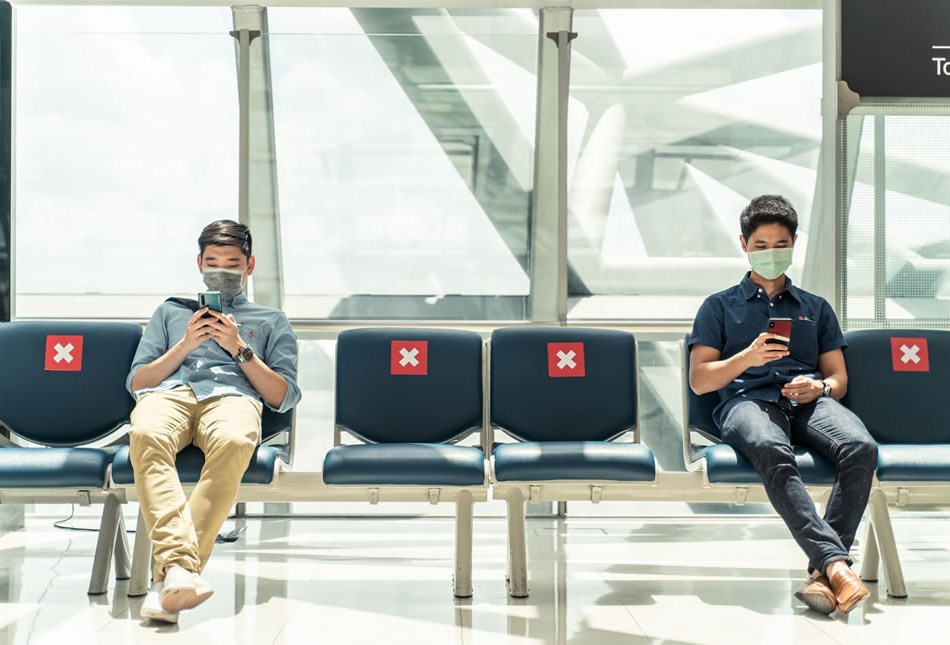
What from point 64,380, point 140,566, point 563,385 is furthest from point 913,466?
point 64,380

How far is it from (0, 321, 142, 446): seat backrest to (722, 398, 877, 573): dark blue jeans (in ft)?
7.61

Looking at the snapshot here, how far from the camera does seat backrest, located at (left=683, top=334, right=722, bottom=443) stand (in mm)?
3678

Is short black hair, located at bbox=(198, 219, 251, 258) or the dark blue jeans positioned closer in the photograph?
the dark blue jeans

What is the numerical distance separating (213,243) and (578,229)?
1.98m

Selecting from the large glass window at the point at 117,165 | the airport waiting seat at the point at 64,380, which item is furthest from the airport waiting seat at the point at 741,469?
the large glass window at the point at 117,165

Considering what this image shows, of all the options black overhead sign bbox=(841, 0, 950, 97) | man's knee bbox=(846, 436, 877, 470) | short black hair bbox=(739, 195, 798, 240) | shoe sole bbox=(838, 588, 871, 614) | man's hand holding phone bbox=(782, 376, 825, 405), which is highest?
black overhead sign bbox=(841, 0, 950, 97)

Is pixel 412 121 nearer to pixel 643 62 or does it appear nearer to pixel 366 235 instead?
pixel 366 235

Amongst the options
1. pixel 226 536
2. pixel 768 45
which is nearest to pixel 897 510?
pixel 768 45

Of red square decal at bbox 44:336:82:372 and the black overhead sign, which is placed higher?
the black overhead sign

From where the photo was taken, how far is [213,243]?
3527 millimetres

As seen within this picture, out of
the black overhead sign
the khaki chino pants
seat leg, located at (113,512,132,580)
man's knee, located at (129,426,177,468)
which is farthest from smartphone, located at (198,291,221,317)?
the black overhead sign

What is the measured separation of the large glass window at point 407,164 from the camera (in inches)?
A: 187

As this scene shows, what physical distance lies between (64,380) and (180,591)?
1.37m

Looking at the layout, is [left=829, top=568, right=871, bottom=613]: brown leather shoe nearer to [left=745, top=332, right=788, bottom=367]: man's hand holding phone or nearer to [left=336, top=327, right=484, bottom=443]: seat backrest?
[left=745, top=332, right=788, bottom=367]: man's hand holding phone
